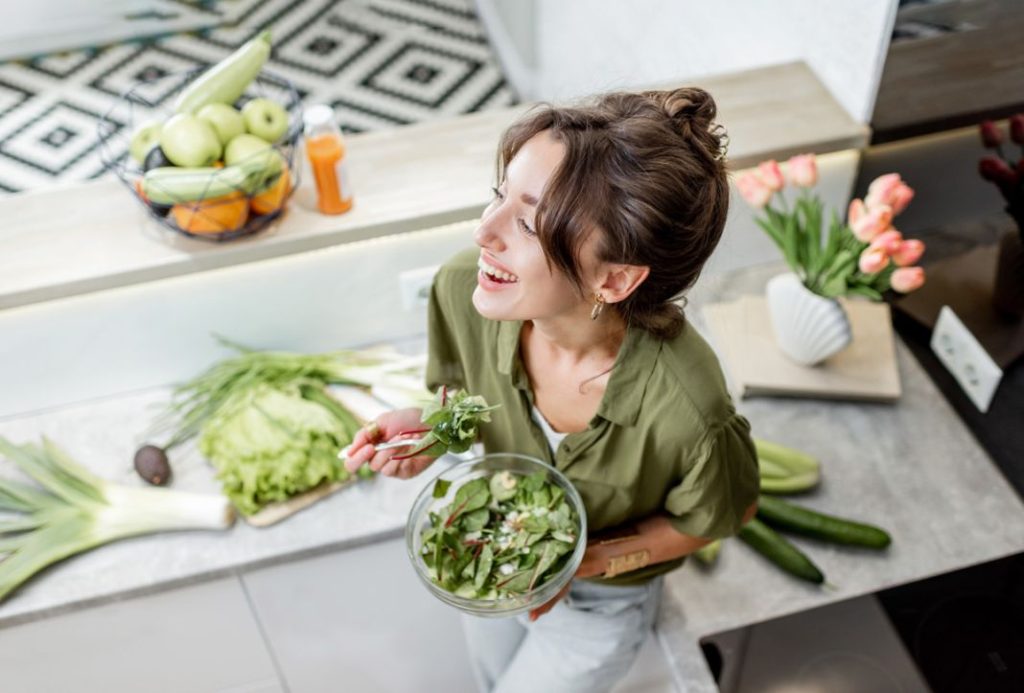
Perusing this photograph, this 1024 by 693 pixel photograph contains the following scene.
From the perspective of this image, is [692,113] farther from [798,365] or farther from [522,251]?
[798,365]

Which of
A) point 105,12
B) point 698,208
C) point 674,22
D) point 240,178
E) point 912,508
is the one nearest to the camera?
point 698,208

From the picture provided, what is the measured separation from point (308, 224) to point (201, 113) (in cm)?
23

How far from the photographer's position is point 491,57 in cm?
334

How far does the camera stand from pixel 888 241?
146 centimetres

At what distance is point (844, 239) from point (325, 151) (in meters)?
0.81

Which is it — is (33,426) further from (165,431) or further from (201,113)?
(201,113)

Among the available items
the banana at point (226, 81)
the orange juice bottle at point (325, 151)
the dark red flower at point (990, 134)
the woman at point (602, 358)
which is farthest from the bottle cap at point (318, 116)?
the dark red flower at point (990, 134)

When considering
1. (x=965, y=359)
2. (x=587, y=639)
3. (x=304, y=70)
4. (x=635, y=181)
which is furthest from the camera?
(x=304, y=70)

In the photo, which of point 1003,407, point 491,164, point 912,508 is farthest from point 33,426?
point 1003,407

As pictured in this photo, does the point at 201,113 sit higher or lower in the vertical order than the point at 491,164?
higher

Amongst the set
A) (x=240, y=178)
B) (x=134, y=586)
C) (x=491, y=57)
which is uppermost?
(x=240, y=178)

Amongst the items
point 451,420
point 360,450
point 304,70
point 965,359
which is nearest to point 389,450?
point 360,450

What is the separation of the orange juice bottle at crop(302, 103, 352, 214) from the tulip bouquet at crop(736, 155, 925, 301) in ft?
2.05

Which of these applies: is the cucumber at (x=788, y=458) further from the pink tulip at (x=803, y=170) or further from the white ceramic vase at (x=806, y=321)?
the pink tulip at (x=803, y=170)
